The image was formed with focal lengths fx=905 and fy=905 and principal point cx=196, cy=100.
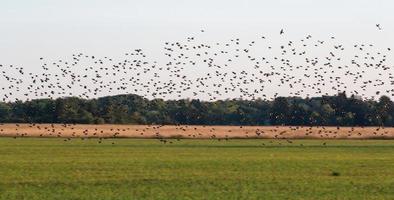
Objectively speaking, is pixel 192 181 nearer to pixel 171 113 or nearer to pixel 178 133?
pixel 178 133

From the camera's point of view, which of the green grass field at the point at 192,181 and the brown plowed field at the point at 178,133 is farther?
the brown plowed field at the point at 178,133

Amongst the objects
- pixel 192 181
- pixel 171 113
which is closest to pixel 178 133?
pixel 171 113

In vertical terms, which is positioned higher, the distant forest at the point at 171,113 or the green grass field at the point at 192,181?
the distant forest at the point at 171,113

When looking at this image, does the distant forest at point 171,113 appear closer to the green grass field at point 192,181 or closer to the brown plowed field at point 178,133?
the brown plowed field at point 178,133

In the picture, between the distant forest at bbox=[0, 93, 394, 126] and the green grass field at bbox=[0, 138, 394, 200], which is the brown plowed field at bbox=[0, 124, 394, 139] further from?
the green grass field at bbox=[0, 138, 394, 200]

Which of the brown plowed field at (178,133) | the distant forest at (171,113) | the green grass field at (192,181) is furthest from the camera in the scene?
the distant forest at (171,113)

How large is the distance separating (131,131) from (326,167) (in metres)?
91.2

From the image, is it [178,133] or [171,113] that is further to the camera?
[171,113]

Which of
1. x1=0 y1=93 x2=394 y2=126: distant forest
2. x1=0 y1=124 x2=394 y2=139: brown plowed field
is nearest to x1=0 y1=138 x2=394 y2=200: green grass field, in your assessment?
x1=0 y1=124 x2=394 y2=139: brown plowed field

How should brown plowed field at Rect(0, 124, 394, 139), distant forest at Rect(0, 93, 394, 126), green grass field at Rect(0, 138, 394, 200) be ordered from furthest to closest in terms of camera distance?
distant forest at Rect(0, 93, 394, 126) → brown plowed field at Rect(0, 124, 394, 139) → green grass field at Rect(0, 138, 394, 200)

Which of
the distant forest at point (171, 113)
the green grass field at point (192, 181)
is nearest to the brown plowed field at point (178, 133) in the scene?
the distant forest at point (171, 113)

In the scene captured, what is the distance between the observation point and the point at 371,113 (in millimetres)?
187125

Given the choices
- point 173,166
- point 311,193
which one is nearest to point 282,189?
point 311,193

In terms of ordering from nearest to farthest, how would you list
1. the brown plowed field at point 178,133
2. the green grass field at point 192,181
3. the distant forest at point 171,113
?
the green grass field at point 192,181
the brown plowed field at point 178,133
the distant forest at point 171,113
